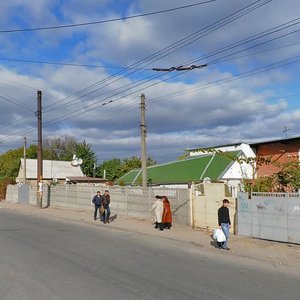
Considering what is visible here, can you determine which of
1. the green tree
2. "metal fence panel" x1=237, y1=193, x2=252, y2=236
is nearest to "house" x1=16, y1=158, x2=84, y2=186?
the green tree

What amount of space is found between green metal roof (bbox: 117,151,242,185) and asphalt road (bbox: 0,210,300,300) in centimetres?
2202

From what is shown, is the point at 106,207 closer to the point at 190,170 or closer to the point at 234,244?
the point at 234,244

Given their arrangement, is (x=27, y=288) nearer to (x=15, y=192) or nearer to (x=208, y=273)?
(x=208, y=273)

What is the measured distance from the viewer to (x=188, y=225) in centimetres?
2041

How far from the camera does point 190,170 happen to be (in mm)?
39812

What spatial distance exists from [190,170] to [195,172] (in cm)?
112

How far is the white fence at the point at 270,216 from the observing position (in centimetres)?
1485

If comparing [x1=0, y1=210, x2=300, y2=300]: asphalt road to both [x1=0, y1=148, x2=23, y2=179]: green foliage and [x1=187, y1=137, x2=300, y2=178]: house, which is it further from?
[x1=0, y1=148, x2=23, y2=179]: green foliage

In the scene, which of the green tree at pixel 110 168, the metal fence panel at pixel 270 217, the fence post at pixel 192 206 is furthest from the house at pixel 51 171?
the metal fence panel at pixel 270 217

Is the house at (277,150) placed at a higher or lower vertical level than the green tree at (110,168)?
lower

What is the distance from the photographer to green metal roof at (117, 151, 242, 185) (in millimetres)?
36969

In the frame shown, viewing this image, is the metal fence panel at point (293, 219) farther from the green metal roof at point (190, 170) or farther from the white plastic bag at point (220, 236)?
the green metal roof at point (190, 170)

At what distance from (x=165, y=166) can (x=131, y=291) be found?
3675cm

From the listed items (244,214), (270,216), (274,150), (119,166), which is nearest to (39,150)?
(274,150)
